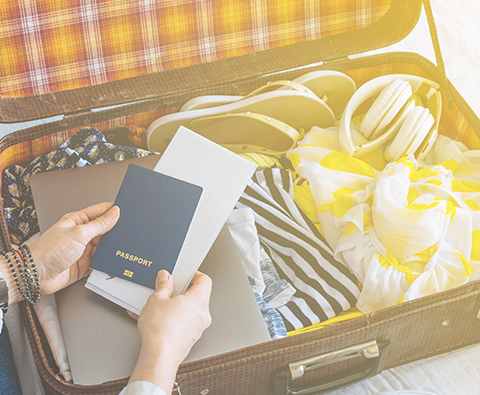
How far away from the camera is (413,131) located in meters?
0.97

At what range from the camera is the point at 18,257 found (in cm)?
65

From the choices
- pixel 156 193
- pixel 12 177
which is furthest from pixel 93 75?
pixel 156 193

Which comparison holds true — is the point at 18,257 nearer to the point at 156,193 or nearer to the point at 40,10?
the point at 156,193

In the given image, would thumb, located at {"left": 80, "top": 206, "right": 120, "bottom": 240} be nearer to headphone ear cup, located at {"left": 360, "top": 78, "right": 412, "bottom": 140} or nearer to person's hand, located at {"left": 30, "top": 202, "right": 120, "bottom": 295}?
person's hand, located at {"left": 30, "top": 202, "right": 120, "bottom": 295}

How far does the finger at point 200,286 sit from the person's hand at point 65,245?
16 centimetres

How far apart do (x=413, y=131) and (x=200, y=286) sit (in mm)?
620

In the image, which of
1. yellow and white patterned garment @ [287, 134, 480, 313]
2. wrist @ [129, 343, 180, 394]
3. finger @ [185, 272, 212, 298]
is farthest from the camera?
yellow and white patterned garment @ [287, 134, 480, 313]

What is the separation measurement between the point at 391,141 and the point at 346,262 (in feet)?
1.19

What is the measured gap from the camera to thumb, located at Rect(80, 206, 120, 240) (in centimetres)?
66

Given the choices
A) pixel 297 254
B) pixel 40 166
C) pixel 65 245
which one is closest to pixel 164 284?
pixel 65 245

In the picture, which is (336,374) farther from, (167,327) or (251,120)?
(251,120)

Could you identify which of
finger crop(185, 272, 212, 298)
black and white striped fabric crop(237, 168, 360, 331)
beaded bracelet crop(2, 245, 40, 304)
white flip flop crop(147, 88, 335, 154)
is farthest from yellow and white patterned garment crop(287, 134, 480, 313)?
beaded bracelet crop(2, 245, 40, 304)

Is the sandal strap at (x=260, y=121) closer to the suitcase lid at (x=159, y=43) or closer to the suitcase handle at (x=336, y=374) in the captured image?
the suitcase lid at (x=159, y=43)

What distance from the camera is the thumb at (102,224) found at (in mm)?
655
